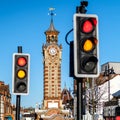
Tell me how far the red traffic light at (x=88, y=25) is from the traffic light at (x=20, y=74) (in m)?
4.69

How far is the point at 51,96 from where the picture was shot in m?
146

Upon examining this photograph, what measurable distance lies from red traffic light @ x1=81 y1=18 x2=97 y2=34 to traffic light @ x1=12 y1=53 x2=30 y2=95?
4.69 meters

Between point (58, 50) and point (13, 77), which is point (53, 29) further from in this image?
point (13, 77)

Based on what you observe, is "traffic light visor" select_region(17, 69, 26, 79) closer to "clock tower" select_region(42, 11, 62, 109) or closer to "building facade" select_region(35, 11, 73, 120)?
"building facade" select_region(35, 11, 73, 120)

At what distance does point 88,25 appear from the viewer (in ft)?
31.7

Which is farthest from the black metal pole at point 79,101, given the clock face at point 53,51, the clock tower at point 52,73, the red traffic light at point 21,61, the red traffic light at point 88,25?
the clock face at point 53,51

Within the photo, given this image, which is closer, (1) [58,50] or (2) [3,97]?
(2) [3,97]

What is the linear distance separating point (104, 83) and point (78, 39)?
99.6 m

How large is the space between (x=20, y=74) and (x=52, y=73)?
431 feet

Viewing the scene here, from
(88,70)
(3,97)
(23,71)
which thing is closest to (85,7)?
(88,70)

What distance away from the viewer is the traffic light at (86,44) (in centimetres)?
952

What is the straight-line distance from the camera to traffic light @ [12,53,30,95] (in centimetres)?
1404

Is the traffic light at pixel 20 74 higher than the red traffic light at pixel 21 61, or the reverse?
the red traffic light at pixel 21 61

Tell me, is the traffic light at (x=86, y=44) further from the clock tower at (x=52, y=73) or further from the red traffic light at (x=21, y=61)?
the clock tower at (x=52, y=73)
